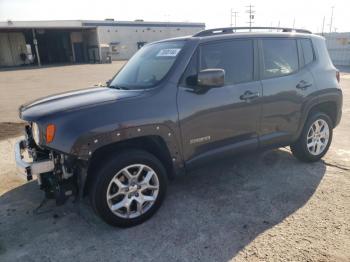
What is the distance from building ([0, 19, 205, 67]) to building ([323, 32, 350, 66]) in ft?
76.0

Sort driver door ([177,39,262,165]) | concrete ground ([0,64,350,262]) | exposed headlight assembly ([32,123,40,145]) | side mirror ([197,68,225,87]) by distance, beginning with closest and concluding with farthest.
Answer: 1. concrete ground ([0,64,350,262])
2. exposed headlight assembly ([32,123,40,145])
3. side mirror ([197,68,225,87])
4. driver door ([177,39,262,165])

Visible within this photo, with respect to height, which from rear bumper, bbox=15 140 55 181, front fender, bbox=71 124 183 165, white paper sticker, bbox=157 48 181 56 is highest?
white paper sticker, bbox=157 48 181 56

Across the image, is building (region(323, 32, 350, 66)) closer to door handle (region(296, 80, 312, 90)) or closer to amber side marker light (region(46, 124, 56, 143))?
door handle (region(296, 80, 312, 90))

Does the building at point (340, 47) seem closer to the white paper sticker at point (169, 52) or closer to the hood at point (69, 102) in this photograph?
the white paper sticker at point (169, 52)

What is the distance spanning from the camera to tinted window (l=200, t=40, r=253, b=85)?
3709 millimetres

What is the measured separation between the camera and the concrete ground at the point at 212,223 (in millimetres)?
2891

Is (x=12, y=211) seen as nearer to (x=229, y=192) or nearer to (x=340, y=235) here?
(x=229, y=192)

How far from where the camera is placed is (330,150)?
546cm

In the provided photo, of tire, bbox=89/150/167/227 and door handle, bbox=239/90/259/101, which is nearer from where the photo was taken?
tire, bbox=89/150/167/227

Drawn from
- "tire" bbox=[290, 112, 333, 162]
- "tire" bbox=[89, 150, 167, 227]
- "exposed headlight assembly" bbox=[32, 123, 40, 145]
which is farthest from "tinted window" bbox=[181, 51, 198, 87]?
"tire" bbox=[290, 112, 333, 162]

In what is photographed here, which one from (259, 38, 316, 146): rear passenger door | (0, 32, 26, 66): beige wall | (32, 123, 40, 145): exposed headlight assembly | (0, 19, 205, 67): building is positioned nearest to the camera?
(32, 123, 40, 145): exposed headlight assembly

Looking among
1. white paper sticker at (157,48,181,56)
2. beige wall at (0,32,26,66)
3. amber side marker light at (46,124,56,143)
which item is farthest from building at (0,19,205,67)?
amber side marker light at (46,124,56,143)

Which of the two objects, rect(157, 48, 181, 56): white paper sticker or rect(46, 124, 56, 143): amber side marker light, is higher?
rect(157, 48, 181, 56): white paper sticker

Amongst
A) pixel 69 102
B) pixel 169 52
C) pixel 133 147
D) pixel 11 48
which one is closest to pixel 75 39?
pixel 11 48
